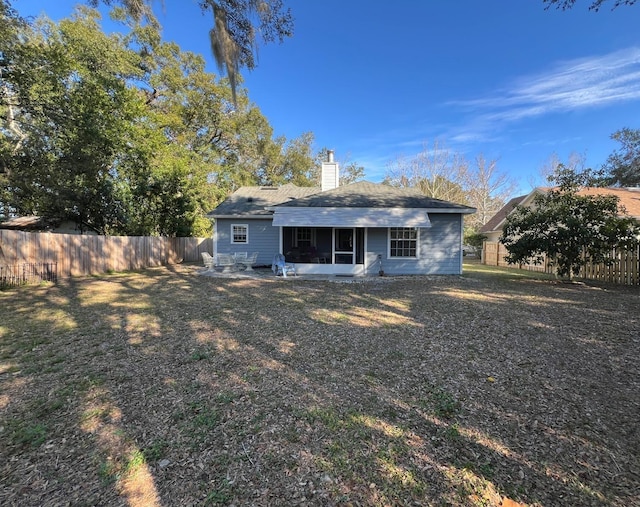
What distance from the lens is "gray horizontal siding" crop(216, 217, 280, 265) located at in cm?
1569

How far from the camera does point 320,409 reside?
3.21 metres

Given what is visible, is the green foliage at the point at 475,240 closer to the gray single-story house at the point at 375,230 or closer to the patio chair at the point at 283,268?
the gray single-story house at the point at 375,230

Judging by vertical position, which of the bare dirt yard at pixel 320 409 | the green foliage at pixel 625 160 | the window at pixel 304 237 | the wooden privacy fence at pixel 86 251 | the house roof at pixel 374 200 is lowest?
the bare dirt yard at pixel 320 409

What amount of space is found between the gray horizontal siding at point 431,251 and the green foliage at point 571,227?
2.70 meters

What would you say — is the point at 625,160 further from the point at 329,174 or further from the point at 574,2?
the point at 329,174

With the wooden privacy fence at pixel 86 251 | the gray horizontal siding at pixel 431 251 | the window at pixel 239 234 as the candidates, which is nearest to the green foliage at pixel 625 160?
the gray horizontal siding at pixel 431 251

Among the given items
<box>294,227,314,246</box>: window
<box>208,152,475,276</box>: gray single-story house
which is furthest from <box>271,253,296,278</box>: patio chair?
<box>294,227,314,246</box>: window

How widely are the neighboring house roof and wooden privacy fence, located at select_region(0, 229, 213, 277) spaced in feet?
14.7

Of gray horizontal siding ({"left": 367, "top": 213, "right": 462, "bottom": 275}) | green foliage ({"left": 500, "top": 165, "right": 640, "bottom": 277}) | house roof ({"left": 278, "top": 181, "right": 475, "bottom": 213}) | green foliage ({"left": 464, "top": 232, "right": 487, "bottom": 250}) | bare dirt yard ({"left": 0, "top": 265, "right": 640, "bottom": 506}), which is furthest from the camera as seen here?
green foliage ({"left": 464, "top": 232, "right": 487, "bottom": 250})

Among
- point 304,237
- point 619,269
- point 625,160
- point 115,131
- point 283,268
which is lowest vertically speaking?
point 283,268

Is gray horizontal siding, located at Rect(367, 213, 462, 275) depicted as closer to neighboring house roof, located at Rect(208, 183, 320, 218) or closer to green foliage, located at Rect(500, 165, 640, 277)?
green foliage, located at Rect(500, 165, 640, 277)

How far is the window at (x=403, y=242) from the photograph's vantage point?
44.4 feet

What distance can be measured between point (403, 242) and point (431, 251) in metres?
1.24

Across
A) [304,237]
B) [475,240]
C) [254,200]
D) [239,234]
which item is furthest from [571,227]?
[475,240]
